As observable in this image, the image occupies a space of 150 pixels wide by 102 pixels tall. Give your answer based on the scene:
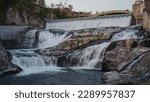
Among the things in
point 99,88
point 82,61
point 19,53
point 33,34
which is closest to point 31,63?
point 19,53

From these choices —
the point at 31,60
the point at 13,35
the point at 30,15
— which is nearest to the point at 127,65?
the point at 31,60

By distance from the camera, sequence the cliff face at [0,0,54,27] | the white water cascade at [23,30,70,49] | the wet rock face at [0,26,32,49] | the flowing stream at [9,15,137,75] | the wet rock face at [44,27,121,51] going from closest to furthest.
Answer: the flowing stream at [9,15,137,75], the wet rock face at [44,27,121,51], the wet rock face at [0,26,32,49], the white water cascade at [23,30,70,49], the cliff face at [0,0,54,27]

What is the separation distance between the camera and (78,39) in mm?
6945

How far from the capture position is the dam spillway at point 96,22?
8.60 m

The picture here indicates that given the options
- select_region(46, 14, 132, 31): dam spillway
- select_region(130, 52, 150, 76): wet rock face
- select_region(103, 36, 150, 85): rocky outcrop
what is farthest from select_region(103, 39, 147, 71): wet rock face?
select_region(46, 14, 132, 31): dam spillway

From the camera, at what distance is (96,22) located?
9.16 metres

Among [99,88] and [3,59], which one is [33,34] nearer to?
[3,59]

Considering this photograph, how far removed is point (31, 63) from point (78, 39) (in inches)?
56.5

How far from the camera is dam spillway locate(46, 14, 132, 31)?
860 centimetres

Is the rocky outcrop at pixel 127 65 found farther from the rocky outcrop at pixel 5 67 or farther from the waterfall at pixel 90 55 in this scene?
the rocky outcrop at pixel 5 67

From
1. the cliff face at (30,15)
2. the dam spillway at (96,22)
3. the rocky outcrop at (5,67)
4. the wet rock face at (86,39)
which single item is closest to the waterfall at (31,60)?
the rocky outcrop at (5,67)

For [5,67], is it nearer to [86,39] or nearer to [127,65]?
[127,65]

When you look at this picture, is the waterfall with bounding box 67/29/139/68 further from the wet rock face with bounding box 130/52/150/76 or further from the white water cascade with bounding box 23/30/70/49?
the white water cascade with bounding box 23/30/70/49

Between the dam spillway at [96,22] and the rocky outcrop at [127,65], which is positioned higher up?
the dam spillway at [96,22]
